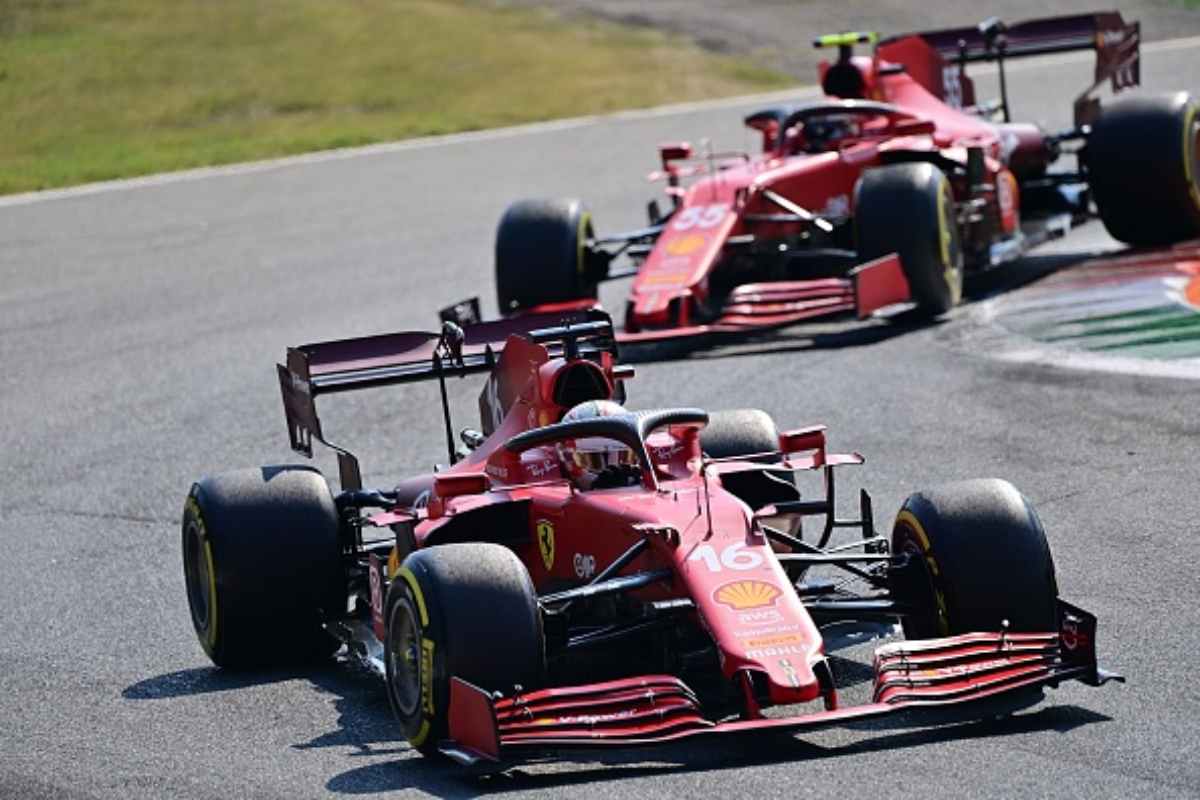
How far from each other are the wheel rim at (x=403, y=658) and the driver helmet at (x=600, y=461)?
3.60 feet

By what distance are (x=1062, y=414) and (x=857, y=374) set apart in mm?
2047

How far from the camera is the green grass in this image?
30500mm


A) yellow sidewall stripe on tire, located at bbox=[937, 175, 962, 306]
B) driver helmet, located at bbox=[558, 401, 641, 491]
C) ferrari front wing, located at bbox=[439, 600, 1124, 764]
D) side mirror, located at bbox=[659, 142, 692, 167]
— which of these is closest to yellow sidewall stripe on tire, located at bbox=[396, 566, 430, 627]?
ferrari front wing, located at bbox=[439, 600, 1124, 764]

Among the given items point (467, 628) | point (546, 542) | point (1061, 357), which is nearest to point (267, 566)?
point (546, 542)

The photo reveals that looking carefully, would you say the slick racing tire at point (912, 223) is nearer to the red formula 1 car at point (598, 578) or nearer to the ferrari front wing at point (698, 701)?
the red formula 1 car at point (598, 578)

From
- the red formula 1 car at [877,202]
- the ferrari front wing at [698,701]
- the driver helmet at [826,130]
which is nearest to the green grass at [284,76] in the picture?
the red formula 1 car at [877,202]

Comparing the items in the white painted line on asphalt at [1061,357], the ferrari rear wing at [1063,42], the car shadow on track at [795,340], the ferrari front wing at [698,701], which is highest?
the ferrari rear wing at [1063,42]

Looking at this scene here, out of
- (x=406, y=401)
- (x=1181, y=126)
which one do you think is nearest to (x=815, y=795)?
(x=406, y=401)

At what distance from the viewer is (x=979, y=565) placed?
27.2ft

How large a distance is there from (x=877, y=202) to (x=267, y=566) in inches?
312

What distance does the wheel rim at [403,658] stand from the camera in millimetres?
8157

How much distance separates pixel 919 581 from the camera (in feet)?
28.1

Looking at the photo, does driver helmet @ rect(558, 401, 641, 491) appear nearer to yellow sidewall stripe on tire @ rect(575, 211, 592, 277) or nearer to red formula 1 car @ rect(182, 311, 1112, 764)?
red formula 1 car @ rect(182, 311, 1112, 764)

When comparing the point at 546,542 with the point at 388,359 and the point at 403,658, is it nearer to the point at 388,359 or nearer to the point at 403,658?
the point at 403,658
